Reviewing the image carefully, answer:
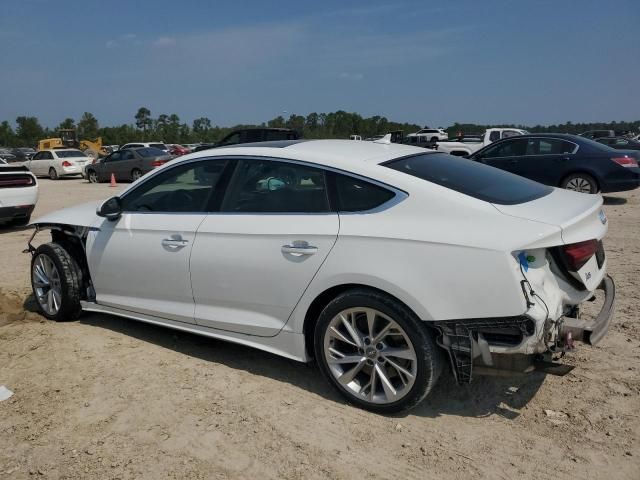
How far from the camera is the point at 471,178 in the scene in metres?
3.47

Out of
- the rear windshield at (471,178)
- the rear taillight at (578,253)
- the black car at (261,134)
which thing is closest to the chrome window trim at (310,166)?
the rear windshield at (471,178)

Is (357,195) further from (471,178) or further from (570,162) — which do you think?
(570,162)

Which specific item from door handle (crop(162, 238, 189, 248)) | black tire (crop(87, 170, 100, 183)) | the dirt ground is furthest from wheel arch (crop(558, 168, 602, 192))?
black tire (crop(87, 170, 100, 183))

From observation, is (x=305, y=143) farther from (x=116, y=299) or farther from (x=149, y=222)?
(x=116, y=299)

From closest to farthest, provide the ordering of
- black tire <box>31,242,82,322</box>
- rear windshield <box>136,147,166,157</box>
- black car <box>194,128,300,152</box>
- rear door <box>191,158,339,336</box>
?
rear door <box>191,158,339,336</box> → black tire <box>31,242,82,322</box> → black car <box>194,128,300,152</box> → rear windshield <box>136,147,166,157</box>

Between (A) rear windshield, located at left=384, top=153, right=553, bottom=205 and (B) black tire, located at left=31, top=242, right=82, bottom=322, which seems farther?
(B) black tire, located at left=31, top=242, right=82, bottom=322

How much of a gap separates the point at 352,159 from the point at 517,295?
1.31m

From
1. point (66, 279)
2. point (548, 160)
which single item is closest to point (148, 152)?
point (548, 160)

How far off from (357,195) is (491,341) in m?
1.13

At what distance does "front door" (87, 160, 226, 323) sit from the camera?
12.9 ft

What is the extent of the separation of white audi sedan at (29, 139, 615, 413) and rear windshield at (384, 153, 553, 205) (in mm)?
19

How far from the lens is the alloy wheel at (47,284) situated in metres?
4.84

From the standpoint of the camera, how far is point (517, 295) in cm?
270

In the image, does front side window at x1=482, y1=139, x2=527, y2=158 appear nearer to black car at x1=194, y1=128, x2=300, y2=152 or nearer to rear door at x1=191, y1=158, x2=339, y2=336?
black car at x1=194, y1=128, x2=300, y2=152
